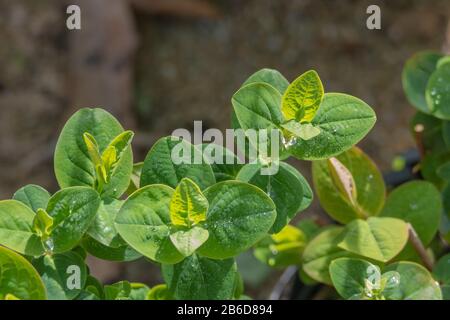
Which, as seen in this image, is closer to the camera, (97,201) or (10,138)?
(97,201)

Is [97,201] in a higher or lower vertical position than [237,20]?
lower

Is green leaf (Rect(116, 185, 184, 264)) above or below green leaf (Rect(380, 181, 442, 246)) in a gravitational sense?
above

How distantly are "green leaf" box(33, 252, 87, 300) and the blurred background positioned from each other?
3.56ft

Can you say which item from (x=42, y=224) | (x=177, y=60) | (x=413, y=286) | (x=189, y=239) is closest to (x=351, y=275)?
(x=413, y=286)

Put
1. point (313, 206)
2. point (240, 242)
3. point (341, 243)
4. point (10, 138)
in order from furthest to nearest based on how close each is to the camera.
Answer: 1. point (10, 138)
2. point (313, 206)
3. point (341, 243)
4. point (240, 242)

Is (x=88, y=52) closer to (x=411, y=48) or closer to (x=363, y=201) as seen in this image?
(x=411, y=48)

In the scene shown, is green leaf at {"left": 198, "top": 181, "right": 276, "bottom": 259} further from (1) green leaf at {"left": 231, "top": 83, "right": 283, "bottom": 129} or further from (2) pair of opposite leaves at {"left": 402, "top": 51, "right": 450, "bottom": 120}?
(2) pair of opposite leaves at {"left": 402, "top": 51, "right": 450, "bottom": 120}

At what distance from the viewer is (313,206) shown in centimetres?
158

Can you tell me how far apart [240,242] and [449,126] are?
32cm

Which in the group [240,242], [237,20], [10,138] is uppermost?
[237,20]

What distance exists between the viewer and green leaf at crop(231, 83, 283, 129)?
57 cm

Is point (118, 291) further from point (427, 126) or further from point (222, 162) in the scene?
point (427, 126)

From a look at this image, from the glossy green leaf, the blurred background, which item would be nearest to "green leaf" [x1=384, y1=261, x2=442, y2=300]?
the glossy green leaf
